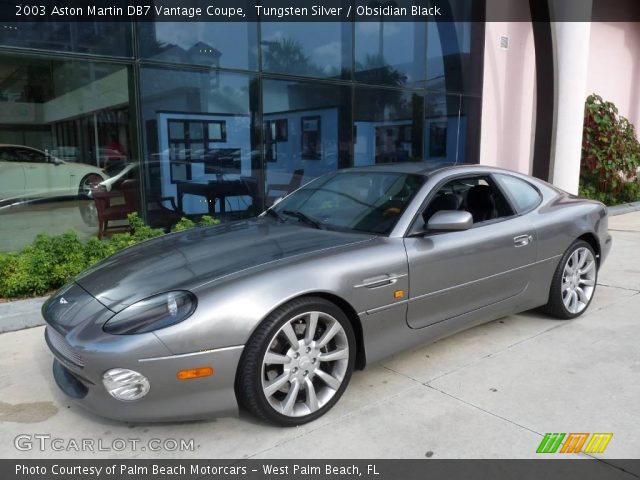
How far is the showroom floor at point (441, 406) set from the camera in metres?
2.58

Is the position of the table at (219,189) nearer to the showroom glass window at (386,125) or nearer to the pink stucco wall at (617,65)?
the showroom glass window at (386,125)

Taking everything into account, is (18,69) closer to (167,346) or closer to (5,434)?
(5,434)

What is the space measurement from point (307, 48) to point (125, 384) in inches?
290

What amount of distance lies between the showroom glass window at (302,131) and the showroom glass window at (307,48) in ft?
0.78

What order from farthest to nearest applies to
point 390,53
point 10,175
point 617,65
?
point 617,65 → point 390,53 → point 10,175

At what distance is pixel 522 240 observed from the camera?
3.79 meters

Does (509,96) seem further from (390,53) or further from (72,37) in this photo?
(72,37)

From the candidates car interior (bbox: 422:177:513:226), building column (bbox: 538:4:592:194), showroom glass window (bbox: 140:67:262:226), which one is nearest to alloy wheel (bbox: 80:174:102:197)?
showroom glass window (bbox: 140:67:262:226)

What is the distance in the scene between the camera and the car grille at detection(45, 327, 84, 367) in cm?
252

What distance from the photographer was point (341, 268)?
9.39 feet

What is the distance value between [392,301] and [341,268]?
1.31ft

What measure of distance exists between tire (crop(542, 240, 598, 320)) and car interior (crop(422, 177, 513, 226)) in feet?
2.47

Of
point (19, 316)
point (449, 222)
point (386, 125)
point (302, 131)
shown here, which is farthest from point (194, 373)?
point (386, 125)

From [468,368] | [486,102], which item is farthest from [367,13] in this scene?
[468,368]
